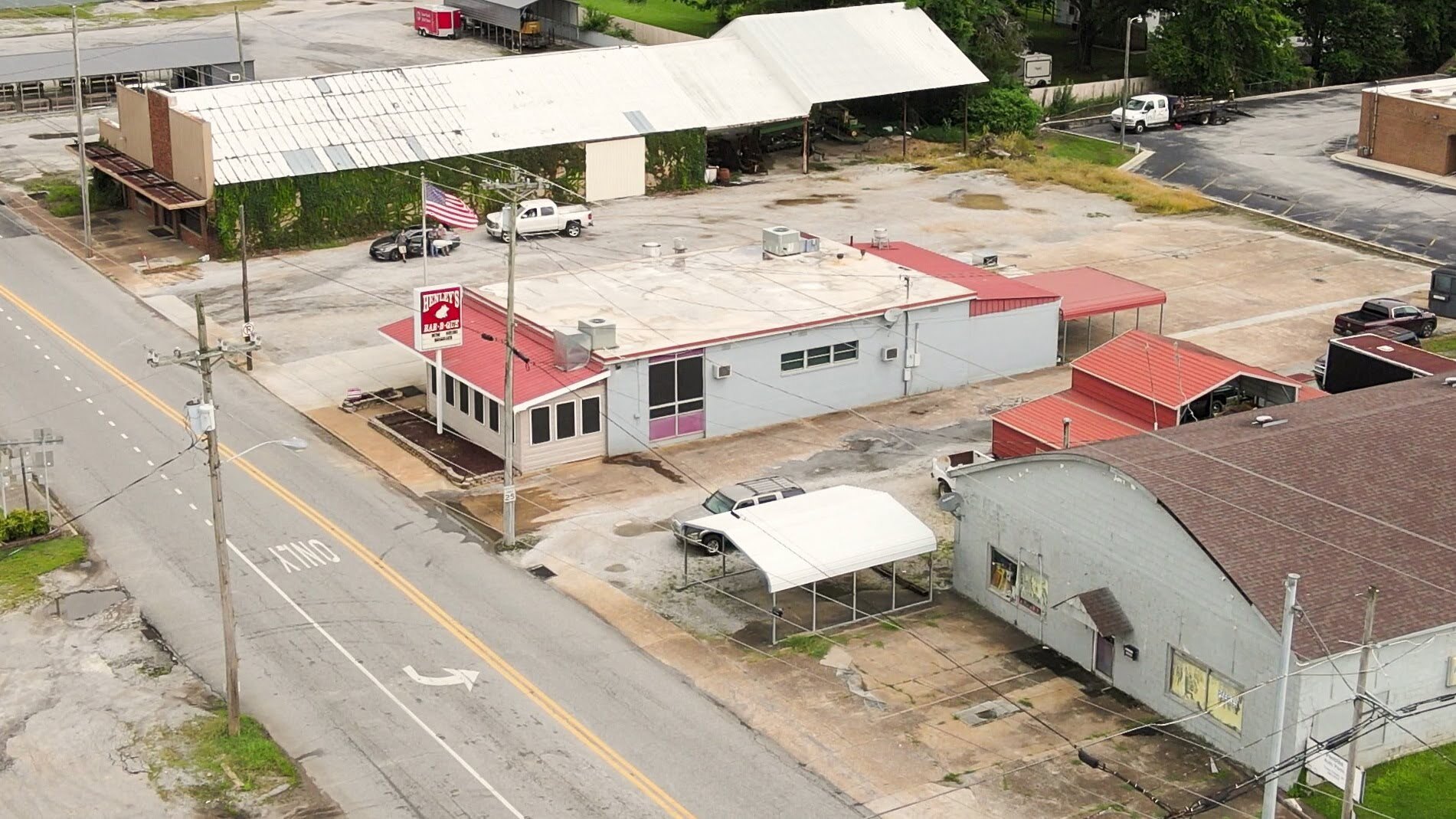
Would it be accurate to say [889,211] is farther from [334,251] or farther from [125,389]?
[125,389]

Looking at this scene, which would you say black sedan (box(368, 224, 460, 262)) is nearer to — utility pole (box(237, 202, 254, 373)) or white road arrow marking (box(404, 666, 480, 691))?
utility pole (box(237, 202, 254, 373))

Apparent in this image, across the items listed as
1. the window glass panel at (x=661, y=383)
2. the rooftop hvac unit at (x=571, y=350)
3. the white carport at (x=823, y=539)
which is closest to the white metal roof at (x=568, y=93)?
the rooftop hvac unit at (x=571, y=350)

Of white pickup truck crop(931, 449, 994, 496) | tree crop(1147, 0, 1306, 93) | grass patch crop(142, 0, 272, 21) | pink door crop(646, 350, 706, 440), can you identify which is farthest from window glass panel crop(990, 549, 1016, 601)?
grass patch crop(142, 0, 272, 21)

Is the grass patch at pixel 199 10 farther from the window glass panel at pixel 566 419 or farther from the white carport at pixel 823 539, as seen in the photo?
the white carport at pixel 823 539

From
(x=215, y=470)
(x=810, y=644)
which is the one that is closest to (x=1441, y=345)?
(x=810, y=644)

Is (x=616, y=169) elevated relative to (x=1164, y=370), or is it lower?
elevated

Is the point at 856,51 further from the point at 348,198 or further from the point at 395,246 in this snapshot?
the point at 395,246

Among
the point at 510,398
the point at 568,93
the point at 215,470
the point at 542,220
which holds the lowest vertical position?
the point at 510,398
